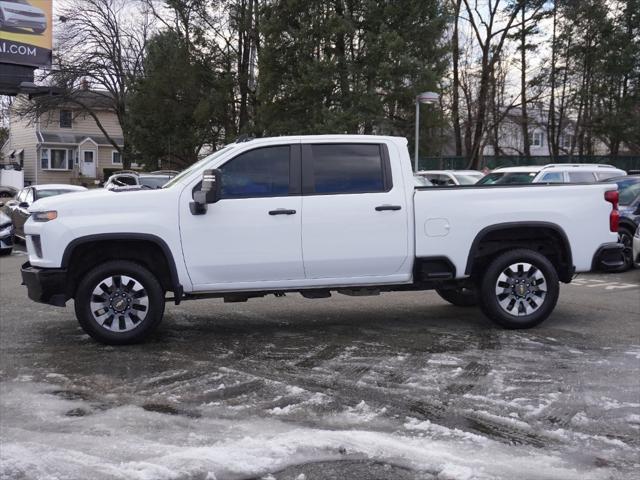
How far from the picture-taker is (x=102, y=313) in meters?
6.60

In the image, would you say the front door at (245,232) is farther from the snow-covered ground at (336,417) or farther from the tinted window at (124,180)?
the tinted window at (124,180)

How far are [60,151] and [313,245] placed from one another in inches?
2036

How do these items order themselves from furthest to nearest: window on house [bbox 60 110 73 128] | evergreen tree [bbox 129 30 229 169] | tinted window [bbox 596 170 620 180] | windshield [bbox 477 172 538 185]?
window on house [bbox 60 110 73 128] → evergreen tree [bbox 129 30 229 169] → tinted window [bbox 596 170 620 180] → windshield [bbox 477 172 538 185]

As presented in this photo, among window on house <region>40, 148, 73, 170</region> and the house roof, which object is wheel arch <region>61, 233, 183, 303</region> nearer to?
the house roof

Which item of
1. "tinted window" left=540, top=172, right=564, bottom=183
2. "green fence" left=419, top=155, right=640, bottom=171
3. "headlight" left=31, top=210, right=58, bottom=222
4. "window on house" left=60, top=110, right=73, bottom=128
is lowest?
"headlight" left=31, top=210, right=58, bottom=222

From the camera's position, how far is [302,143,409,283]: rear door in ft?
22.1

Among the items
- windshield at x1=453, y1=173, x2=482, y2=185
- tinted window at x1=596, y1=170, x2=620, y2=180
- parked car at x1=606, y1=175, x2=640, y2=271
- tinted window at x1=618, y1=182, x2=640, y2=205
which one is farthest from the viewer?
windshield at x1=453, y1=173, x2=482, y2=185

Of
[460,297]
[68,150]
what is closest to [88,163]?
[68,150]

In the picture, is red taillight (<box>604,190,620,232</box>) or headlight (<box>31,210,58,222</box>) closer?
headlight (<box>31,210,58,222</box>)

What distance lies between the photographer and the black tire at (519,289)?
23.8 feet

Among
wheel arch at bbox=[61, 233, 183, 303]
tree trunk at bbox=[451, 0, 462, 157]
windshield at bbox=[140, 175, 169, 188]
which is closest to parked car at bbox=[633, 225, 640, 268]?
wheel arch at bbox=[61, 233, 183, 303]

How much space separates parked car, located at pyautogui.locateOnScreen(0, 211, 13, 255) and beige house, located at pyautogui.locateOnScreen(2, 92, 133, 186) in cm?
3769

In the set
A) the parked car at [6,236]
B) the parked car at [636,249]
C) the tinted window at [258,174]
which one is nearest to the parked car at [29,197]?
the parked car at [6,236]

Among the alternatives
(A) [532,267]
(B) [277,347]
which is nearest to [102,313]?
(B) [277,347]
